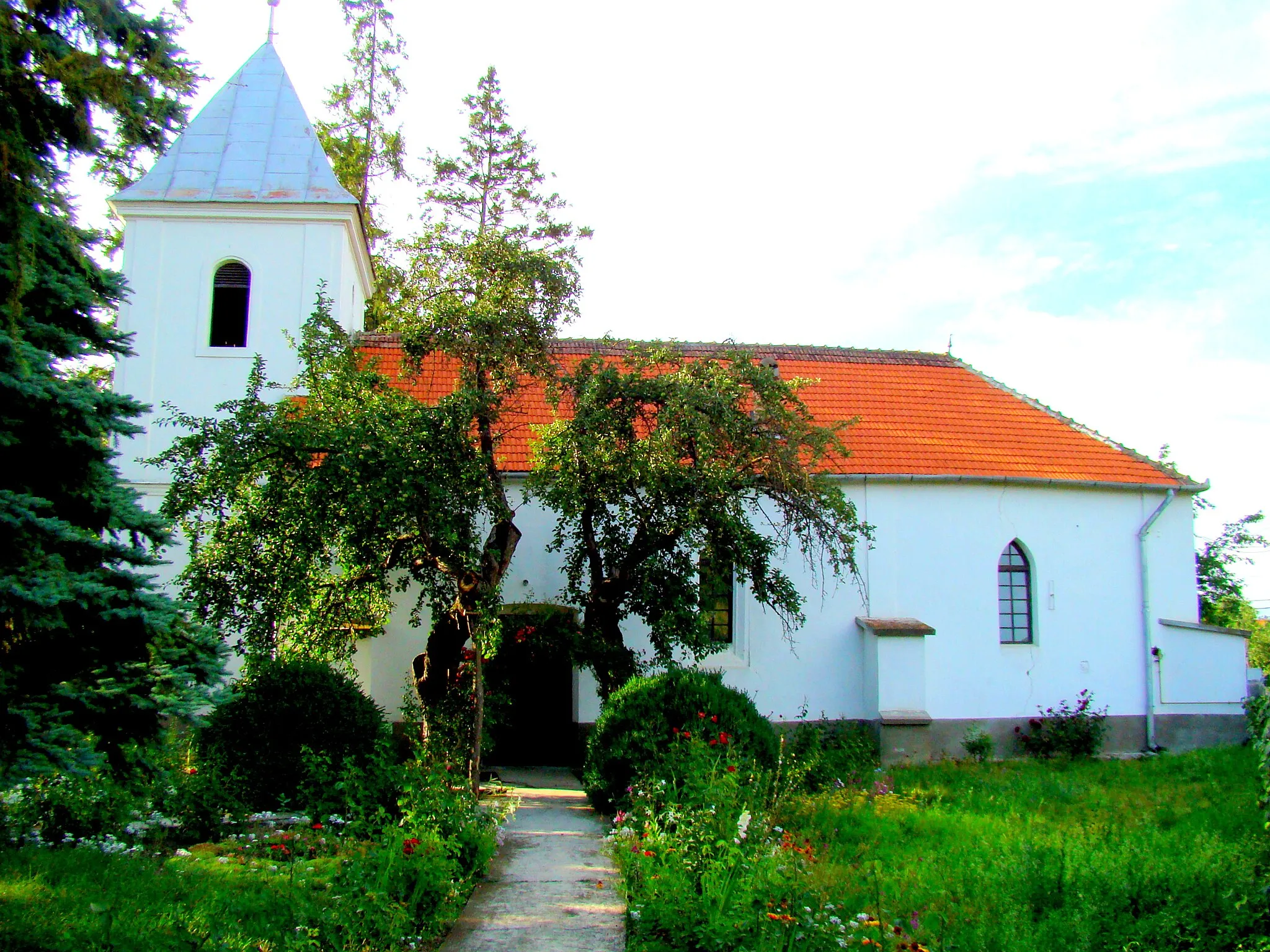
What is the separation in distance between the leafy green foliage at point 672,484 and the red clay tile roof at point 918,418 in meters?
3.56

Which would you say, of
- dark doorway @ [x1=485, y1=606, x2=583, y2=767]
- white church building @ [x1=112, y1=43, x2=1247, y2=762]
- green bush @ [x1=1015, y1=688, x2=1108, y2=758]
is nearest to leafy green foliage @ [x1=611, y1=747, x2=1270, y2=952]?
green bush @ [x1=1015, y1=688, x2=1108, y2=758]

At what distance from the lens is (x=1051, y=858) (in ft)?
25.7

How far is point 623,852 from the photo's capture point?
26.5 ft

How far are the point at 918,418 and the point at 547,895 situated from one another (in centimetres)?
1355

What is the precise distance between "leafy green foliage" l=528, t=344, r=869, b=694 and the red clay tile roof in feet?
11.7

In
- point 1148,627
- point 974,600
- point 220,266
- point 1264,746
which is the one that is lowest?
point 1264,746

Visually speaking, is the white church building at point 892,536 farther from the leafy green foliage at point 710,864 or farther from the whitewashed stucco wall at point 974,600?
the leafy green foliage at point 710,864

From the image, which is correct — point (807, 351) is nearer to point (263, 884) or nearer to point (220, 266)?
point (220, 266)

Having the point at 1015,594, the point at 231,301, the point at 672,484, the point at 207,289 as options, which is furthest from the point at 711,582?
the point at 207,289

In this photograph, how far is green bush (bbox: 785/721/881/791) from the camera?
39.0 ft

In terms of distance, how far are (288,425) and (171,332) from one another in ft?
23.4

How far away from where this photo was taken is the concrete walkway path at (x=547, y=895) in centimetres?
652

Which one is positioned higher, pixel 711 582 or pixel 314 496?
pixel 314 496

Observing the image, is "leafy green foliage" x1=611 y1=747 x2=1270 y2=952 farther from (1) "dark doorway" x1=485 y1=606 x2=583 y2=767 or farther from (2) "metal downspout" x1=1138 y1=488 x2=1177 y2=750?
(2) "metal downspout" x1=1138 y1=488 x2=1177 y2=750
